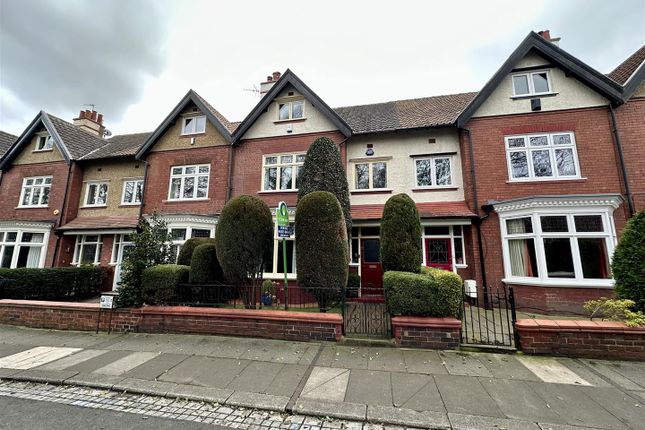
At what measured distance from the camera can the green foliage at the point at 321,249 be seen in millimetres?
7496

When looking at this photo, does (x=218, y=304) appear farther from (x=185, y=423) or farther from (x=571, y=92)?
(x=571, y=92)

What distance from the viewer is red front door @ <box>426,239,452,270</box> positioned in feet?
36.4

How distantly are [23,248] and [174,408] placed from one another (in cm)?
1690

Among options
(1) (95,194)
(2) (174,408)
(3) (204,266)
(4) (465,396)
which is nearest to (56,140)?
(1) (95,194)

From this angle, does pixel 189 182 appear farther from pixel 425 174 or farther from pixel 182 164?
pixel 425 174

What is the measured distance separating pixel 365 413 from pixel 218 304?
4.91 metres

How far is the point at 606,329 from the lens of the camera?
5422mm

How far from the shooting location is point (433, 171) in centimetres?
1201

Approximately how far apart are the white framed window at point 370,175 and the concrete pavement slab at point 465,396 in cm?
871

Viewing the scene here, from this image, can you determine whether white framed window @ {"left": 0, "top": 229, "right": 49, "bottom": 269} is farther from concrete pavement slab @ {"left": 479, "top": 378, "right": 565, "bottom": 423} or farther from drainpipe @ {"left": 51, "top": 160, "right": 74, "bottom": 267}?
concrete pavement slab @ {"left": 479, "top": 378, "right": 565, "bottom": 423}

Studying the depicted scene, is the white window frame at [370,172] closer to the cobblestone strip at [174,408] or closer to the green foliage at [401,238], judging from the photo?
the green foliage at [401,238]

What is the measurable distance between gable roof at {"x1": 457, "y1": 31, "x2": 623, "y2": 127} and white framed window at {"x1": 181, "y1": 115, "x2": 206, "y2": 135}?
1198 cm

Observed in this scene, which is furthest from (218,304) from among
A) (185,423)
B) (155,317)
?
(185,423)

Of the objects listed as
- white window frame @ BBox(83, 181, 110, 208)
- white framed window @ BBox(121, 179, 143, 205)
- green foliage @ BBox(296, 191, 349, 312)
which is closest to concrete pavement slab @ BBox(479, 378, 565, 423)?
green foliage @ BBox(296, 191, 349, 312)
